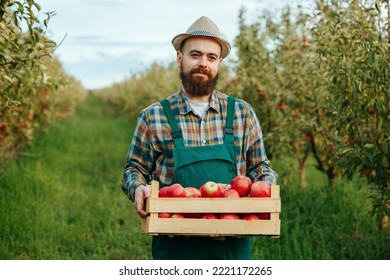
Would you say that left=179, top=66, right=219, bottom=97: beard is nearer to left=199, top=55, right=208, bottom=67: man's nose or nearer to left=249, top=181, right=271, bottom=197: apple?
left=199, top=55, right=208, bottom=67: man's nose

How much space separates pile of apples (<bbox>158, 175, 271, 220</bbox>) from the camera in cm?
294

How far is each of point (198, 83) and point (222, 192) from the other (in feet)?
2.14

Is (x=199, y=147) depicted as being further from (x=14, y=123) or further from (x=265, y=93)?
(x=14, y=123)

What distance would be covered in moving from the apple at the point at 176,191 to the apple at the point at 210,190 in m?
0.10

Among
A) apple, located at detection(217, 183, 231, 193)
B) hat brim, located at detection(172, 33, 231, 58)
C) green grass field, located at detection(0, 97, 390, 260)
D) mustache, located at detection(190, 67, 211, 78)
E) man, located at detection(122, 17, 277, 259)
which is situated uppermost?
hat brim, located at detection(172, 33, 231, 58)

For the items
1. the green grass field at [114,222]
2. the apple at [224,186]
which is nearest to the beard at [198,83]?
the apple at [224,186]

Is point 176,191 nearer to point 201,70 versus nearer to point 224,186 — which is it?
point 224,186

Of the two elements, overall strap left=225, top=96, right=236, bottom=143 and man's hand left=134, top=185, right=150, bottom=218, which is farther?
overall strap left=225, top=96, right=236, bottom=143

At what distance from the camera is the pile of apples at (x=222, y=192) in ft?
9.63

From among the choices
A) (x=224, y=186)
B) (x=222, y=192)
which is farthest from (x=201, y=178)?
(x=222, y=192)

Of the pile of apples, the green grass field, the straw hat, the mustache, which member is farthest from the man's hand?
the green grass field

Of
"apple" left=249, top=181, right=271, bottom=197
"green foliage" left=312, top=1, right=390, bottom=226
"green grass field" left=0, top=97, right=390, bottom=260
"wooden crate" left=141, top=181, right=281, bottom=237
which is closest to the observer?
"wooden crate" left=141, top=181, right=281, bottom=237

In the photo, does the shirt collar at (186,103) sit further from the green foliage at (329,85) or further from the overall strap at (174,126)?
the green foliage at (329,85)

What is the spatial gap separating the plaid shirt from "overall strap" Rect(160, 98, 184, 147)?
3cm
